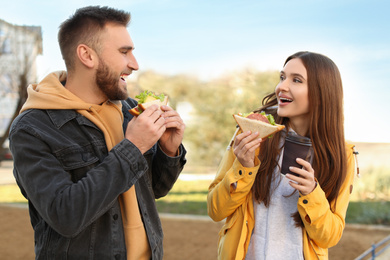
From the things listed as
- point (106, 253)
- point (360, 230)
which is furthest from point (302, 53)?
point (360, 230)

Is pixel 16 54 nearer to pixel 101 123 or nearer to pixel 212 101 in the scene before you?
pixel 101 123

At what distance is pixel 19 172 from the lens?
1.75m

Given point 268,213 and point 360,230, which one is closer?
point 268,213

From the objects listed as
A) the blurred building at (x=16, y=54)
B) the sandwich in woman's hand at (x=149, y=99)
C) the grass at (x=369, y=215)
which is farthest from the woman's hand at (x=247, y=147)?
the grass at (x=369, y=215)

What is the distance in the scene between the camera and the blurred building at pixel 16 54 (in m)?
A: 7.50

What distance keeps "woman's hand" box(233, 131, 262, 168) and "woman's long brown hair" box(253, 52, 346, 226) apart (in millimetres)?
216

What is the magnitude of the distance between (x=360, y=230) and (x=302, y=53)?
577cm

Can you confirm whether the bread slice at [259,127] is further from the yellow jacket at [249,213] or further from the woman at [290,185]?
the yellow jacket at [249,213]

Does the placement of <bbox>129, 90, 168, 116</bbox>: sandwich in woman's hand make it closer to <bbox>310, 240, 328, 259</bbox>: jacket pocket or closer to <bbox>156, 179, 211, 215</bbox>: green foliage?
<bbox>310, 240, 328, 259</bbox>: jacket pocket

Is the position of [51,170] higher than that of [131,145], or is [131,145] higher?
[131,145]

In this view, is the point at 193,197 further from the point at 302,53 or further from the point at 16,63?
the point at 302,53

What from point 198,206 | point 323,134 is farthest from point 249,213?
point 198,206

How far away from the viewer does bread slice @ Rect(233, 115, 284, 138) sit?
89.1 inches

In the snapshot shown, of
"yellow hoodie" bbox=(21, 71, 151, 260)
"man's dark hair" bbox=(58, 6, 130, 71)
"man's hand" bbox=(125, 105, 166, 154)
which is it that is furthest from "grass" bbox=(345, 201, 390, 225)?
"man's dark hair" bbox=(58, 6, 130, 71)
